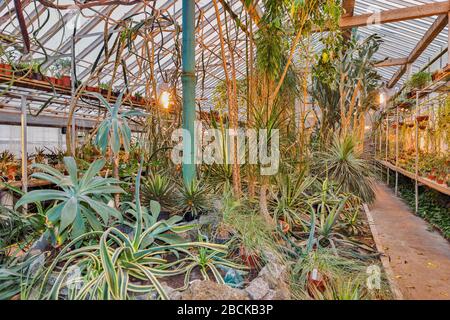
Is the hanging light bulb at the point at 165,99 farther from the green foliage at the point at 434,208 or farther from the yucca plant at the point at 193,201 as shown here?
the green foliage at the point at 434,208

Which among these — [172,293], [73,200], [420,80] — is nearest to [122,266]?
[172,293]

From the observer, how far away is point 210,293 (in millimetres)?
1012

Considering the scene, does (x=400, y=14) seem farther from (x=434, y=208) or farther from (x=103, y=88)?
(x=103, y=88)

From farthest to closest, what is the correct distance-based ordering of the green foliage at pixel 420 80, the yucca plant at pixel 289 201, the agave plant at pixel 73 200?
the green foliage at pixel 420 80 → the yucca plant at pixel 289 201 → the agave plant at pixel 73 200

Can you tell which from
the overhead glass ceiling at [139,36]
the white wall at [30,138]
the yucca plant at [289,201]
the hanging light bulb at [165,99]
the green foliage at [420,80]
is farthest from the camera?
the white wall at [30,138]

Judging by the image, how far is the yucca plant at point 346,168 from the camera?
3773 mm

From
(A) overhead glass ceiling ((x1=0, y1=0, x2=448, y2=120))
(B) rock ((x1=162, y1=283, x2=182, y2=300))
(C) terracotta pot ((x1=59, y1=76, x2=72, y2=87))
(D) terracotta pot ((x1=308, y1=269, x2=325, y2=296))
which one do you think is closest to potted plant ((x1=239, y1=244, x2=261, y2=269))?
(D) terracotta pot ((x1=308, y1=269, x2=325, y2=296))

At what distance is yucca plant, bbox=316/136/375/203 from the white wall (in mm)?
6247

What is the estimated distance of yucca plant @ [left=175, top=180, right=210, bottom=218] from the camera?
1948 mm

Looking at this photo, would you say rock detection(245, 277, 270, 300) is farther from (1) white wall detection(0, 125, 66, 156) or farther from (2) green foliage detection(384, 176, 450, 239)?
(1) white wall detection(0, 125, 66, 156)

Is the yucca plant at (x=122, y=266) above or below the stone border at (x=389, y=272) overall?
above

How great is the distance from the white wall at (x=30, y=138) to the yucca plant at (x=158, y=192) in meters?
6.07

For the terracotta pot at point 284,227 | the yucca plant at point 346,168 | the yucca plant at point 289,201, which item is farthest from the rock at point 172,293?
the yucca plant at point 346,168
